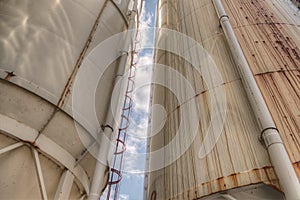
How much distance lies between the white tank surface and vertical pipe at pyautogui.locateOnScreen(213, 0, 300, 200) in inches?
112

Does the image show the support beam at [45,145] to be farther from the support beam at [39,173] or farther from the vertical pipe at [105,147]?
the vertical pipe at [105,147]

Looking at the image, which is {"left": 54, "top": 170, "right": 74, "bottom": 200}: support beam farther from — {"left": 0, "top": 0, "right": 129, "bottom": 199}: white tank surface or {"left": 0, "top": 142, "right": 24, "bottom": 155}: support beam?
{"left": 0, "top": 142, "right": 24, "bottom": 155}: support beam

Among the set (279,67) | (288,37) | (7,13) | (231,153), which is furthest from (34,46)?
(288,37)

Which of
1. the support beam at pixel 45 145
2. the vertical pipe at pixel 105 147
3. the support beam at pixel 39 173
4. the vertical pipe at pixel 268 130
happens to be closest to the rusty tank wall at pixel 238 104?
the vertical pipe at pixel 268 130

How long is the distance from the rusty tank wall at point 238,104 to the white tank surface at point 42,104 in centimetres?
161

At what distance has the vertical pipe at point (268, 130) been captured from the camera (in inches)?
126

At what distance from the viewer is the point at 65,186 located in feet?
13.4

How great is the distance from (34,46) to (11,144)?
1.74 meters

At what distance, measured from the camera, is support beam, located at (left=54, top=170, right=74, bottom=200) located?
397 cm

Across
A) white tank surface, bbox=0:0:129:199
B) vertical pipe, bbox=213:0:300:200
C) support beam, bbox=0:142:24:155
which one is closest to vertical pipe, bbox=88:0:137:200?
white tank surface, bbox=0:0:129:199

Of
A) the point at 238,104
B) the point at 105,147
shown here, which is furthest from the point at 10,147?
the point at 238,104

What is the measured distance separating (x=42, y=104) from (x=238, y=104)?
326cm

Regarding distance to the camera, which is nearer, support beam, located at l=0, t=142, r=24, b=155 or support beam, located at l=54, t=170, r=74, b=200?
support beam, located at l=0, t=142, r=24, b=155

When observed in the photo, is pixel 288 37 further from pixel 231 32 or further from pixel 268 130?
pixel 268 130
